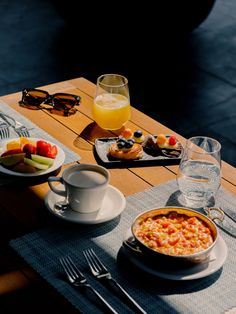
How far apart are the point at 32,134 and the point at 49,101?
25cm

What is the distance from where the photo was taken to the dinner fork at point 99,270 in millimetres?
1367

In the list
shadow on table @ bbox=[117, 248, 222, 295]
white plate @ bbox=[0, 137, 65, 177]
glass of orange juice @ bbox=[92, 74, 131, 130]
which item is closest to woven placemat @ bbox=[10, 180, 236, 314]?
shadow on table @ bbox=[117, 248, 222, 295]

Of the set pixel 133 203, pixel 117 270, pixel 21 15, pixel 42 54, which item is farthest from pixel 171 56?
pixel 117 270

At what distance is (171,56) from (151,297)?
3481 mm

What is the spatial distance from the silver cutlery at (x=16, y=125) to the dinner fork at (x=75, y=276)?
0.67 metres

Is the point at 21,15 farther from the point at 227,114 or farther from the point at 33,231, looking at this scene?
the point at 33,231

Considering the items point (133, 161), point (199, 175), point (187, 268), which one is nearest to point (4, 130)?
point (133, 161)

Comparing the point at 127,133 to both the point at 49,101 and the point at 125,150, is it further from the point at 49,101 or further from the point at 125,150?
the point at 49,101

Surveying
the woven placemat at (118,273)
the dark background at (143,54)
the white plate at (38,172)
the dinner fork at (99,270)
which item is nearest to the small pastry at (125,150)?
the white plate at (38,172)

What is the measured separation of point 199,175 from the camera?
5.66 ft

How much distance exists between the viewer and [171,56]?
4703 millimetres

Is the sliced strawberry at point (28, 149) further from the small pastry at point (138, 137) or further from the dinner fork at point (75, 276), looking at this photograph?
the dinner fork at point (75, 276)

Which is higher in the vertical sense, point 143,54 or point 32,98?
point 32,98

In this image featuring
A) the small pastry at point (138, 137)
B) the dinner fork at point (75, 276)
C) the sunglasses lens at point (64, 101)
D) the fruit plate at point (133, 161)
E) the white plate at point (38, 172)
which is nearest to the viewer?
the dinner fork at point (75, 276)
